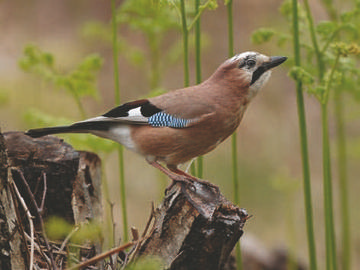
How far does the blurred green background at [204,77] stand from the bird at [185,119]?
3.40 meters

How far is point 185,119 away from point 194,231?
1.95ft

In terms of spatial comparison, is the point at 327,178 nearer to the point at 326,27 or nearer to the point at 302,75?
the point at 302,75

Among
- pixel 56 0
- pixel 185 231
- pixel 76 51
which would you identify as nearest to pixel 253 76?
pixel 185 231

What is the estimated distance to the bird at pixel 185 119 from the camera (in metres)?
2.95

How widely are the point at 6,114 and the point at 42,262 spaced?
18.8 ft

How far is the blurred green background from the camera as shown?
7359 mm

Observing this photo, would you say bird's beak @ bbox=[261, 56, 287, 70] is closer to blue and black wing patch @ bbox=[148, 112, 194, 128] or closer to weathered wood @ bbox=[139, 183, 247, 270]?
blue and black wing patch @ bbox=[148, 112, 194, 128]

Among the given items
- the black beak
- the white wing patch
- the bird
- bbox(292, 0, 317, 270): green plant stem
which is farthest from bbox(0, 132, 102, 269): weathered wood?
bbox(292, 0, 317, 270): green plant stem

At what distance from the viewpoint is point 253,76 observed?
3096mm

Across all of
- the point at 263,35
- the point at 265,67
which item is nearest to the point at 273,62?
the point at 265,67

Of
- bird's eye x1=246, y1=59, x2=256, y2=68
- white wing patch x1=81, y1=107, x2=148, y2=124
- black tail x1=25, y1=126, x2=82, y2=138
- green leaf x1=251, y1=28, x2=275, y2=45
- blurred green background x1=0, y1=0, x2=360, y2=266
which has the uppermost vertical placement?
green leaf x1=251, y1=28, x2=275, y2=45

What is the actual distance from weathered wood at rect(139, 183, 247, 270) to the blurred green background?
3814mm

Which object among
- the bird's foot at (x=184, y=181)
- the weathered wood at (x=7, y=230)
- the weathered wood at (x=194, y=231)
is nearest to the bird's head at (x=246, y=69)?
the bird's foot at (x=184, y=181)

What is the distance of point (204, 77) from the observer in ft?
28.9
